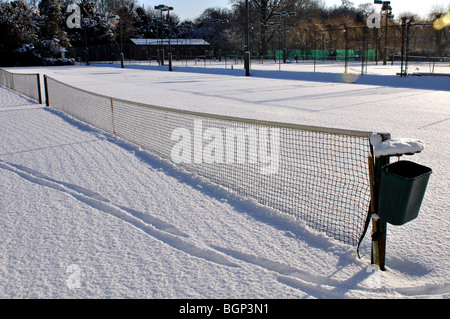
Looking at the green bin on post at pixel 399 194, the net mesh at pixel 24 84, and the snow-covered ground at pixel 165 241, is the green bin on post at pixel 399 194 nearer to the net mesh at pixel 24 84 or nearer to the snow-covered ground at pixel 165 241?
the snow-covered ground at pixel 165 241

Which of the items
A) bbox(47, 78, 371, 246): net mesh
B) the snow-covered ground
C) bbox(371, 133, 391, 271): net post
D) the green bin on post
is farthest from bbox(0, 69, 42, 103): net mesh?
the green bin on post

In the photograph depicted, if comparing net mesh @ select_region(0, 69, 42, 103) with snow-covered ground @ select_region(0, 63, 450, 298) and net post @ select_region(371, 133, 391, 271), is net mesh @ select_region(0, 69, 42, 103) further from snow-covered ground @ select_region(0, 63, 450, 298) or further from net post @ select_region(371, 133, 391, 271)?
net post @ select_region(371, 133, 391, 271)

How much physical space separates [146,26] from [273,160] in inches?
3961

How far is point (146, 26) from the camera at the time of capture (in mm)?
100312

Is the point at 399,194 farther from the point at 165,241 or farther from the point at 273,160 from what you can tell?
the point at 273,160

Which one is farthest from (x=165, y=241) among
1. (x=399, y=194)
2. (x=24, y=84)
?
(x=24, y=84)

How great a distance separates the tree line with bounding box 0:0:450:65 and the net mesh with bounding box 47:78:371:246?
97.9 feet

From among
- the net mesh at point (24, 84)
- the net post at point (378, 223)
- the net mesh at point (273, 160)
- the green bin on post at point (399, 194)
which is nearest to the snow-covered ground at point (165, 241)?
the net post at point (378, 223)

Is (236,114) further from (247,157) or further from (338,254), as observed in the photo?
(338,254)

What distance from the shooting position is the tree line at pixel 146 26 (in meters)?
58.9

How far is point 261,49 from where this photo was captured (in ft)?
255

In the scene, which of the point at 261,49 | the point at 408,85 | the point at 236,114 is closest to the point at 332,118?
the point at 236,114

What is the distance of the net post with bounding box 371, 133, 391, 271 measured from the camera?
11.9ft
